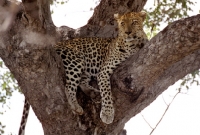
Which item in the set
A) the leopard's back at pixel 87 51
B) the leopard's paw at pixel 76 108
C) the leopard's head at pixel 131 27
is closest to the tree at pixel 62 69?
the leopard's paw at pixel 76 108

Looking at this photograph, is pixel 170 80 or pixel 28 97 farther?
pixel 170 80

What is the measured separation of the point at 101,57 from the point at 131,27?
57 cm

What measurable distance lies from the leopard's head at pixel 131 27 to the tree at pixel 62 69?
2.27 feet

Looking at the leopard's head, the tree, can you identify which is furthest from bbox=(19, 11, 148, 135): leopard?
the tree

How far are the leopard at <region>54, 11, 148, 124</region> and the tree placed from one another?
0.12m

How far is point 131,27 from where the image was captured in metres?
6.30

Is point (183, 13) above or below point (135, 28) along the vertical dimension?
above

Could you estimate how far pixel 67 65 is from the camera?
19.2 feet

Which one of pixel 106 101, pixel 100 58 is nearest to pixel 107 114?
pixel 106 101

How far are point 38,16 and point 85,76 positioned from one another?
1.68 m

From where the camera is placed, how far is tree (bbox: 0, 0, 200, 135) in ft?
15.9

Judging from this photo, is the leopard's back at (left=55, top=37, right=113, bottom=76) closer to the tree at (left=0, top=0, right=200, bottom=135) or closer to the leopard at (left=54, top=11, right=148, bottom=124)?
the leopard at (left=54, top=11, right=148, bottom=124)

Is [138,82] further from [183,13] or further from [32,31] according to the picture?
[183,13]

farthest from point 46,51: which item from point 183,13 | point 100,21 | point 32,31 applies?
point 183,13
